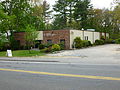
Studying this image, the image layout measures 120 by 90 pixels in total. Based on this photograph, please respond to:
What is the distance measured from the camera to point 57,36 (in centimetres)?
3147

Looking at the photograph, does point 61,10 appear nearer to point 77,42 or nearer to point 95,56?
point 77,42

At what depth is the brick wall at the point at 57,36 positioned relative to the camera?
1195 inches

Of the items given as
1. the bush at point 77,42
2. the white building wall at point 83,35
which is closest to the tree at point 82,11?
the white building wall at point 83,35

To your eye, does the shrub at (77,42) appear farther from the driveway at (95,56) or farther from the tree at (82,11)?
the tree at (82,11)

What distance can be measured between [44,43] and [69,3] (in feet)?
85.8

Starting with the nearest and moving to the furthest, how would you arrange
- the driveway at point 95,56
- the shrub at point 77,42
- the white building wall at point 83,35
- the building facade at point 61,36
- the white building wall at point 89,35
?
the driveway at point 95,56 < the building facade at point 61,36 < the shrub at point 77,42 < the white building wall at point 83,35 < the white building wall at point 89,35

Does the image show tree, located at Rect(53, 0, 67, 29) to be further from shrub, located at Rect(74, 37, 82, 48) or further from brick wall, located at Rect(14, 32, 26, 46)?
shrub, located at Rect(74, 37, 82, 48)

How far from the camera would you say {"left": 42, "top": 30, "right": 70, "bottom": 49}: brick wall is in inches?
1195

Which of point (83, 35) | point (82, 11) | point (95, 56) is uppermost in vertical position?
point (82, 11)

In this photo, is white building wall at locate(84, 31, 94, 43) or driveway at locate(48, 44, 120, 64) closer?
driveway at locate(48, 44, 120, 64)

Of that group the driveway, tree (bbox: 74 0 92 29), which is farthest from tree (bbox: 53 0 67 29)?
the driveway

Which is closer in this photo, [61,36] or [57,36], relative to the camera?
[61,36]

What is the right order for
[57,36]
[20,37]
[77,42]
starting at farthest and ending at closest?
1. [20,37]
2. [57,36]
3. [77,42]

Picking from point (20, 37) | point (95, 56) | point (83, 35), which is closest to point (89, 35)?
point (83, 35)
